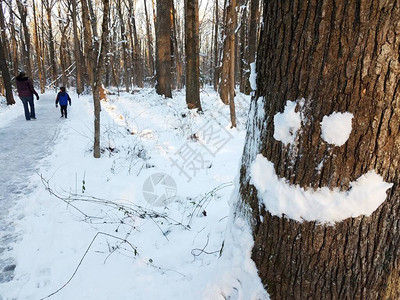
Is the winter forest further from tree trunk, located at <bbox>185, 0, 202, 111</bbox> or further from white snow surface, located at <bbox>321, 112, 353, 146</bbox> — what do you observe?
tree trunk, located at <bbox>185, 0, 202, 111</bbox>

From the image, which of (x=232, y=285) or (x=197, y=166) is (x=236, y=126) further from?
(x=232, y=285)

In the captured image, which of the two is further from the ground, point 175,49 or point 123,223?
point 175,49

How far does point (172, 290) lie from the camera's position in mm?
2197

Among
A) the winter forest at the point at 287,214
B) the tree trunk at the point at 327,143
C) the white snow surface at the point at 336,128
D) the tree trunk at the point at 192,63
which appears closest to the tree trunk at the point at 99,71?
the winter forest at the point at 287,214

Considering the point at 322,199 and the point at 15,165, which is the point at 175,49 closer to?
the point at 15,165

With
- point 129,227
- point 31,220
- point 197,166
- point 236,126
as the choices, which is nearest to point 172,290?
point 129,227

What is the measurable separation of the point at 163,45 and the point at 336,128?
1324cm

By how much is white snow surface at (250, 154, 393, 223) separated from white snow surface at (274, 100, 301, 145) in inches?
6.9

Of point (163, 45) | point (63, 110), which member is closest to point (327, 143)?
point (63, 110)

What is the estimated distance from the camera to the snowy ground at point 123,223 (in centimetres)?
219

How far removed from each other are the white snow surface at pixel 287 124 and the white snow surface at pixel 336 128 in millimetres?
128

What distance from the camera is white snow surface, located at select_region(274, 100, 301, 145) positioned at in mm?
1361

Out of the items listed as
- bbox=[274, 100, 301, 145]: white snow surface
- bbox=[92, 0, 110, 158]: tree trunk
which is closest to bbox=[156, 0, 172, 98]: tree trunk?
bbox=[92, 0, 110, 158]: tree trunk

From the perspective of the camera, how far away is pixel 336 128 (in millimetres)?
1261
